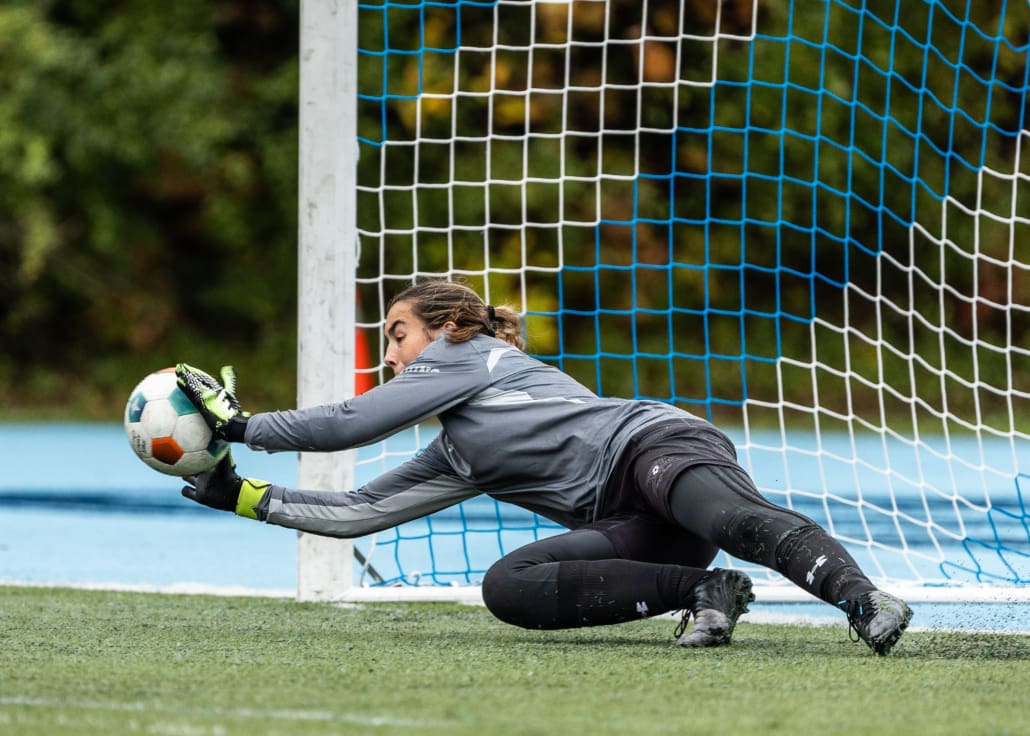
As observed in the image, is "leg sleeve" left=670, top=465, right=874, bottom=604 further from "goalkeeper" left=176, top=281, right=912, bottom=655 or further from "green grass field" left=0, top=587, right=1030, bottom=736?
"green grass field" left=0, top=587, right=1030, bottom=736

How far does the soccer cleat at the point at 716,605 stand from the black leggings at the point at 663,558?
38 millimetres

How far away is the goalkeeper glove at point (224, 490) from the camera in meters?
4.10

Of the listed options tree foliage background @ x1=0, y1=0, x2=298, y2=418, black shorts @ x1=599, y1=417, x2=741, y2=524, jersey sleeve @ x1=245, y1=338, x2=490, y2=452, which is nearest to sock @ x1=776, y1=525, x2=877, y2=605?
black shorts @ x1=599, y1=417, x2=741, y2=524

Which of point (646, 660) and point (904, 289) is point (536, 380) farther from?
point (904, 289)

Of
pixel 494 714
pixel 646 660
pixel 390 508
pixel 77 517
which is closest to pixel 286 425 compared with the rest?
pixel 390 508

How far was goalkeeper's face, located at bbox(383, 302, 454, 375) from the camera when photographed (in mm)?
4168

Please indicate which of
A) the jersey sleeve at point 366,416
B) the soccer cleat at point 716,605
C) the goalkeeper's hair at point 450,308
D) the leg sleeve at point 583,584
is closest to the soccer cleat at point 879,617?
the soccer cleat at point 716,605

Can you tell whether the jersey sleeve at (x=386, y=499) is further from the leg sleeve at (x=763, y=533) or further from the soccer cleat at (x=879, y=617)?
the soccer cleat at (x=879, y=617)

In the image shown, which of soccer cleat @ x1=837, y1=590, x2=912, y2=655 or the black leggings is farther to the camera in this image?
the black leggings

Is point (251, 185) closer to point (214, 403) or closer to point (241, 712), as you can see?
point (214, 403)

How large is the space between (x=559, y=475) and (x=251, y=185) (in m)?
13.8

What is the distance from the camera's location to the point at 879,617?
139 inches

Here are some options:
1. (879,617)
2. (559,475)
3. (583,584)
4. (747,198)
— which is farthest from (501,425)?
(747,198)

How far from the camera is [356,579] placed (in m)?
6.07
